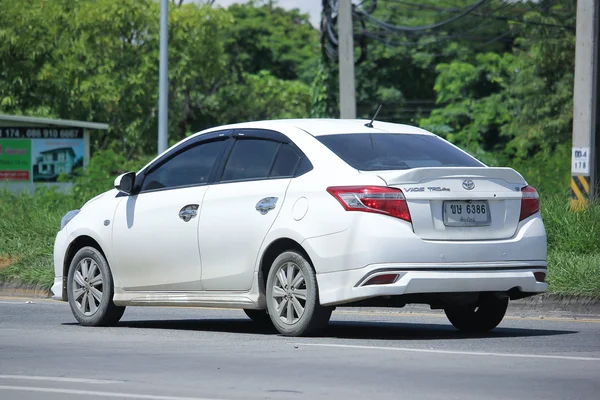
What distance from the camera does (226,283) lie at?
991 centimetres

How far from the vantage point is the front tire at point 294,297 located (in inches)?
363

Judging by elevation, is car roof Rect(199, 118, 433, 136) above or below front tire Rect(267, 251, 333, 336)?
above

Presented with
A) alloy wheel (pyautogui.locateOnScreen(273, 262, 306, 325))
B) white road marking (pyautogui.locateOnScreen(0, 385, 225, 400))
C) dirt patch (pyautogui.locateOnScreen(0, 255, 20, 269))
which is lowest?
dirt patch (pyautogui.locateOnScreen(0, 255, 20, 269))

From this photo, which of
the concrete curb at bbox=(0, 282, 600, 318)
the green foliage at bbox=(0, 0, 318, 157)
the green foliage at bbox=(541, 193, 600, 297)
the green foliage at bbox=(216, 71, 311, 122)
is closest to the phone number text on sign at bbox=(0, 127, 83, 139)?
the green foliage at bbox=(0, 0, 318, 157)

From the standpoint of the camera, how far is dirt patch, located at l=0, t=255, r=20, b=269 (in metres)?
16.7

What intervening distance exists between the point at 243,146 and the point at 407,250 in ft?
6.27

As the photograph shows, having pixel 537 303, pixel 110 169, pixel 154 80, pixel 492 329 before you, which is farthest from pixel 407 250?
pixel 154 80

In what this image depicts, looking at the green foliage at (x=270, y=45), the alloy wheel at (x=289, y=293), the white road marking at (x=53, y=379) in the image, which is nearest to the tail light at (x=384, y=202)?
the alloy wheel at (x=289, y=293)

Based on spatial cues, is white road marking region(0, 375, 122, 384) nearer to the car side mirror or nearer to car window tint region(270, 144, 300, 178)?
car window tint region(270, 144, 300, 178)

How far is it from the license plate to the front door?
6.87 ft

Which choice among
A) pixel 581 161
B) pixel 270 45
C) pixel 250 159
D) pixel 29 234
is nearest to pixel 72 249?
pixel 250 159

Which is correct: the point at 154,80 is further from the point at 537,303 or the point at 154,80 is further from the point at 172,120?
the point at 537,303

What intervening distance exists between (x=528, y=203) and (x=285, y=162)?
1.83m

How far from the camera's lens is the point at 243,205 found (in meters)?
9.80
